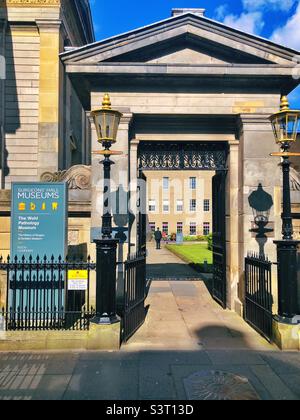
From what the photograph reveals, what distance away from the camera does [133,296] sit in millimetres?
7027

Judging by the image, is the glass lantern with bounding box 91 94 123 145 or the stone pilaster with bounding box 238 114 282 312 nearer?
the glass lantern with bounding box 91 94 123 145

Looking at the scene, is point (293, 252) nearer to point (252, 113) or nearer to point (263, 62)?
point (252, 113)

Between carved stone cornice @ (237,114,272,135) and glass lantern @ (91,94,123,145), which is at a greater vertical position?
carved stone cornice @ (237,114,272,135)

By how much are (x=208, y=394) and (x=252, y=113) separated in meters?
6.52

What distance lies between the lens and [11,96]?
1519 cm

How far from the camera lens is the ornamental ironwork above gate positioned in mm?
9242

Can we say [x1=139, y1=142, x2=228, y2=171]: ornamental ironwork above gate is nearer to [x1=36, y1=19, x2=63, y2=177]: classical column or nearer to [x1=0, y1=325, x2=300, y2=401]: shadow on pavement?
[x1=0, y1=325, x2=300, y2=401]: shadow on pavement

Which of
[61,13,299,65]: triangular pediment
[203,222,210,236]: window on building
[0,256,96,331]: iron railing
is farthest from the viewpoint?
[203,222,210,236]: window on building

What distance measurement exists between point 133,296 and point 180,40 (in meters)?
6.25

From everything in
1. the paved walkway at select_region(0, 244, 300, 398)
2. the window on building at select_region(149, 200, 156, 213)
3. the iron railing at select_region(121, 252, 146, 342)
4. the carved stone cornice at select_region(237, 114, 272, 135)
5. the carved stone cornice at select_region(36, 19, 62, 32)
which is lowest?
the paved walkway at select_region(0, 244, 300, 398)

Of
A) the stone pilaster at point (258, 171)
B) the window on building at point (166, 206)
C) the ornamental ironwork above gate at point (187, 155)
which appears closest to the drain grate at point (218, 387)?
the stone pilaster at point (258, 171)

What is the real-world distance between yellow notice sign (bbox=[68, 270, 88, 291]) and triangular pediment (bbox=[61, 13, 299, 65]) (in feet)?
16.3

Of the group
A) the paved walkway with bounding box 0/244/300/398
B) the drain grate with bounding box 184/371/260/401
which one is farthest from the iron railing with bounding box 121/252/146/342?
the drain grate with bounding box 184/371/260/401
